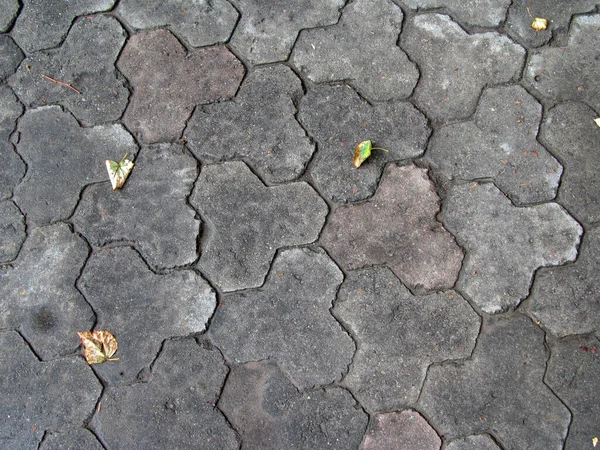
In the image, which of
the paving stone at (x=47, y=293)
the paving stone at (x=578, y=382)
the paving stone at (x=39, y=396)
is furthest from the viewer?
the paving stone at (x=47, y=293)

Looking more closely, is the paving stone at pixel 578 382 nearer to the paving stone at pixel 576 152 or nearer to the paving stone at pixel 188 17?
the paving stone at pixel 576 152

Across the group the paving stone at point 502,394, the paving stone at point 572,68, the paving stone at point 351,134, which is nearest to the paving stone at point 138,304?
the paving stone at point 351,134

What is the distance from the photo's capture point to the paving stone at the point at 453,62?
2.67 metres

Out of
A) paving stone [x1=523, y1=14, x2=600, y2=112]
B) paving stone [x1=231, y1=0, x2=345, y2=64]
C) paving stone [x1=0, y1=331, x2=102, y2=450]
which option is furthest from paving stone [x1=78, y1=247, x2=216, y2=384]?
paving stone [x1=523, y1=14, x2=600, y2=112]

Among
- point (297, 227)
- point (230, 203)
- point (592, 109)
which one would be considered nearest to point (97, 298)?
point (230, 203)

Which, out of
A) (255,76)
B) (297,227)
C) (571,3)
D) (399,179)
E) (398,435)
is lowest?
(398,435)

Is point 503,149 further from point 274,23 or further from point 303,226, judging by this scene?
point 274,23

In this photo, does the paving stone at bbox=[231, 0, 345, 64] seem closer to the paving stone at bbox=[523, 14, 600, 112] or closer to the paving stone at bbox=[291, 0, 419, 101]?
the paving stone at bbox=[291, 0, 419, 101]

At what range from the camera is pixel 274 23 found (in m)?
2.87

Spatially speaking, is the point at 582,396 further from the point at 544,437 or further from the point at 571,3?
the point at 571,3

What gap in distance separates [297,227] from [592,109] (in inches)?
59.3

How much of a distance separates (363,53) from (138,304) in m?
1.63

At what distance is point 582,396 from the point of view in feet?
7.35

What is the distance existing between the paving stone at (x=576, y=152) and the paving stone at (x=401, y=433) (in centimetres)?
115
